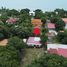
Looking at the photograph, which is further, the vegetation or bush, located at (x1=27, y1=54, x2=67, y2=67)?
the vegetation

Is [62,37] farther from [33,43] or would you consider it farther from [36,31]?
[36,31]

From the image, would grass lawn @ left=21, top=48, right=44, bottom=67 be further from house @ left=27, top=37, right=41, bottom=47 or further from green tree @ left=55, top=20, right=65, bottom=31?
green tree @ left=55, top=20, right=65, bottom=31

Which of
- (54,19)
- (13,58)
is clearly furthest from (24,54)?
(54,19)

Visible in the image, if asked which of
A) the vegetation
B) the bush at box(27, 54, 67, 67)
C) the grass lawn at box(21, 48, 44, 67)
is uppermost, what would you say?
the bush at box(27, 54, 67, 67)

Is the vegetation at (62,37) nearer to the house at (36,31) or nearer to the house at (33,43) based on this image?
the house at (33,43)

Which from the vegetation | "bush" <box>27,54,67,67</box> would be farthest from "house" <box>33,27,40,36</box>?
"bush" <box>27,54,67,67</box>

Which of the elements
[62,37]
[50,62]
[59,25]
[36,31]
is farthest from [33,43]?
[50,62]

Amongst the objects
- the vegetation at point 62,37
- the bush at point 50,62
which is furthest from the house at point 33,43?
the bush at point 50,62

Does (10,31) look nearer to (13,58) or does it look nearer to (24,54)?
(24,54)
